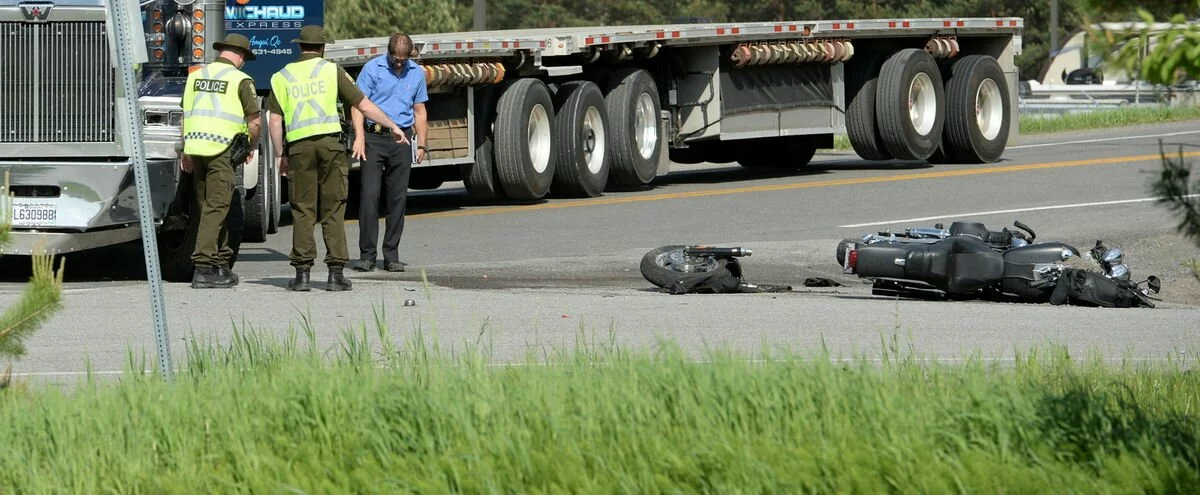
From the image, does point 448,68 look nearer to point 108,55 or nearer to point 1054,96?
point 108,55

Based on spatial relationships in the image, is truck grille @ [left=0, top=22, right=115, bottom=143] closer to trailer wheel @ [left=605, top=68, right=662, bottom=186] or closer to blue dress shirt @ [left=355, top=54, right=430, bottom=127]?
blue dress shirt @ [left=355, top=54, right=430, bottom=127]

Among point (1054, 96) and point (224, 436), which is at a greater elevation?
point (1054, 96)

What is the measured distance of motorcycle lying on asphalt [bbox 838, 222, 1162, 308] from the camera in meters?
10.3

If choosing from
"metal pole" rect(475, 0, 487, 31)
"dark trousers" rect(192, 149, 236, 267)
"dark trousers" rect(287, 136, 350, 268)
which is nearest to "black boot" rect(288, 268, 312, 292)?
"dark trousers" rect(287, 136, 350, 268)

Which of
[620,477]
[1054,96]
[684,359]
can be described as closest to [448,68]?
[684,359]

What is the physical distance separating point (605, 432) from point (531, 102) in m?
12.4

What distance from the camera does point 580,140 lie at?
59.6 feet

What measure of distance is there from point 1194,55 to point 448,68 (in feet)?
41.9

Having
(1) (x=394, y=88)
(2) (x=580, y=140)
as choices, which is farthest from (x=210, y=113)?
(2) (x=580, y=140)

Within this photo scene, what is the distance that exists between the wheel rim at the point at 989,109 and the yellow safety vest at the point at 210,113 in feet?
42.2

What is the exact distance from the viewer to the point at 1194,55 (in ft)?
13.6

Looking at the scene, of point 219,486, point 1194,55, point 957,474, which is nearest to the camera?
point 1194,55

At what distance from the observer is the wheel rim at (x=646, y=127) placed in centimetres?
1933

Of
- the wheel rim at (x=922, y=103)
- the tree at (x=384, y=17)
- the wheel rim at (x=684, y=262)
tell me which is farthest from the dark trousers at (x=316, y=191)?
the tree at (x=384, y=17)
